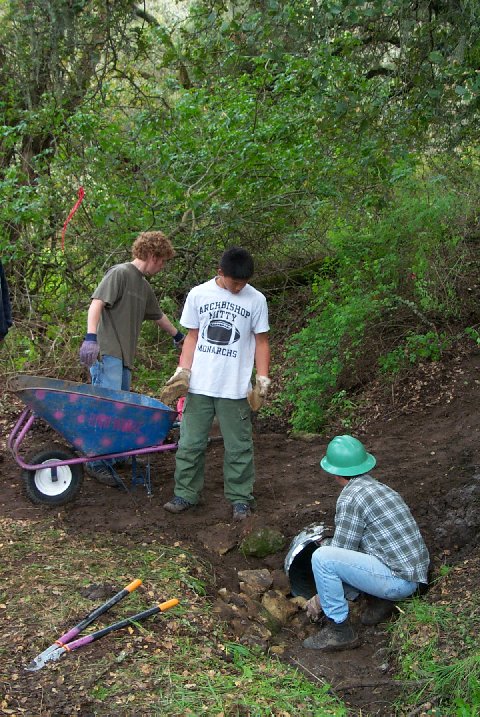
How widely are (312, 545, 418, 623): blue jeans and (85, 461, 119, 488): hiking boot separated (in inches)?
76.9

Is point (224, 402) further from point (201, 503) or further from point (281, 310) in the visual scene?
point (281, 310)

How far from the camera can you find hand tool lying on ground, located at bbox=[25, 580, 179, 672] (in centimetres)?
310

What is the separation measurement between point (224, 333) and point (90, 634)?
6.73 ft

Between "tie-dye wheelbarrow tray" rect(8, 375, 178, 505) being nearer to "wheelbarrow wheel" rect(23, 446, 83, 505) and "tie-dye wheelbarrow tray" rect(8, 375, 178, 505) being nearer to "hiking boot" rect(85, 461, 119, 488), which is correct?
"wheelbarrow wheel" rect(23, 446, 83, 505)

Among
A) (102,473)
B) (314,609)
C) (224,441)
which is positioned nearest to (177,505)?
(224,441)

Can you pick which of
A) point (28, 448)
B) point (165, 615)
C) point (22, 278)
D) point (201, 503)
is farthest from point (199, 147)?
point (165, 615)

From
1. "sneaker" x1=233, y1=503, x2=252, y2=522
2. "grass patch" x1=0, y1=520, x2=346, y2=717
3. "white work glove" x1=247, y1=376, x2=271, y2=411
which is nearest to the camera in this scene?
"grass patch" x1=0, y1=520, x2=346, y2=717

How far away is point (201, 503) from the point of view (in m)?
5.02

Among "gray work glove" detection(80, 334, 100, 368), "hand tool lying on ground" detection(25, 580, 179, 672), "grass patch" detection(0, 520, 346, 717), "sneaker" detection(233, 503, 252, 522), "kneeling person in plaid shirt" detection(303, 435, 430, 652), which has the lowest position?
"sneaker" detection(233, 503, 252, 522)

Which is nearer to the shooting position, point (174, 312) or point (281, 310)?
point (174, 312)

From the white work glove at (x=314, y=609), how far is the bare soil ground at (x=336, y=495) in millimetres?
70

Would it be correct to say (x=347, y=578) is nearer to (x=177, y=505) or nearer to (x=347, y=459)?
(x=347, y=459)

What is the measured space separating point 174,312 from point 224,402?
384cm

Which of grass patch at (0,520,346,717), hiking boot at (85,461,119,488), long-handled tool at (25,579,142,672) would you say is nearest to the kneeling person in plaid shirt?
grass patch at (0,520,346,717)
